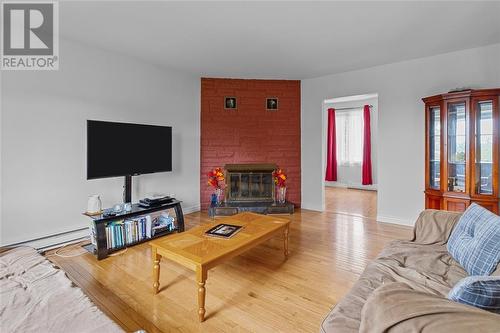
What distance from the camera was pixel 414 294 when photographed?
0.89 metres


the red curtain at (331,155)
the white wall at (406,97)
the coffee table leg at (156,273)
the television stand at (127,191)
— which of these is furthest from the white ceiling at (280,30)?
the red curtain at (331,155)

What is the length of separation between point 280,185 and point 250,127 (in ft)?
3.83

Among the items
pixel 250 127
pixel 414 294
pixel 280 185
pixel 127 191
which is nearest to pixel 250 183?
pixel 280 185

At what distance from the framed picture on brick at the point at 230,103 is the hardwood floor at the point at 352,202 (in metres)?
2.49

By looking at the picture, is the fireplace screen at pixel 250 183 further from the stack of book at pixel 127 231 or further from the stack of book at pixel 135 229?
the stack of book at pixel 127 231

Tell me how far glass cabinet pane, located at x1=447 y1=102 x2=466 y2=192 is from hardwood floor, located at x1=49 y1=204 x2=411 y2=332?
3.73 ft

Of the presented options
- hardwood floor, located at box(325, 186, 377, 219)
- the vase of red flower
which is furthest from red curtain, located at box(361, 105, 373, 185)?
the vase of red flower

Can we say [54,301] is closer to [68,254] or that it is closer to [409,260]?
[68,254]

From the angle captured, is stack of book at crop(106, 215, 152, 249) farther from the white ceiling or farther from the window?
the window

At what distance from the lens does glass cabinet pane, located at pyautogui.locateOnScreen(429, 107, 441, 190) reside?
3.21m

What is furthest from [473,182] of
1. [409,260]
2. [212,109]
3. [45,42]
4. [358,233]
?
[45,42]

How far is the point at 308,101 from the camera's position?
4.64m

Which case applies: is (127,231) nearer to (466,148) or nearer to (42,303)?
(42,303)

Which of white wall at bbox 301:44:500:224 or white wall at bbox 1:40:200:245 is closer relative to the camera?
white wall at bbox 1:40:200:245
